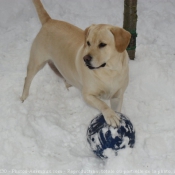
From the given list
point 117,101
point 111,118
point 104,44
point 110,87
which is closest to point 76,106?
point 117,101

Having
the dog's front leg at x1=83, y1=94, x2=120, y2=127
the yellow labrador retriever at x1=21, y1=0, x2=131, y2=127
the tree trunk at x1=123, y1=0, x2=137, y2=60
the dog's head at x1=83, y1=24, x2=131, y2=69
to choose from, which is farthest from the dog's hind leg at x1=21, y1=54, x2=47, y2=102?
the tree trunk at x1=123, y1=0, x2=137, y2=60

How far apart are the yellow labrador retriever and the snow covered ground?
0.29 metres

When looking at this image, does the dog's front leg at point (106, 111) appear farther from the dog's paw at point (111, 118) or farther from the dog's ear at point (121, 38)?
the dog's ear at point (121, 38)

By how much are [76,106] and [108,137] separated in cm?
110

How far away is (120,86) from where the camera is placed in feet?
10.5

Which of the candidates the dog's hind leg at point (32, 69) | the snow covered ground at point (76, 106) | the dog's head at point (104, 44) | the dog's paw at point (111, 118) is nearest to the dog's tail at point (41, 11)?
the dog's hind leg at point (32, 69)

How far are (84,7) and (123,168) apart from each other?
360 cm

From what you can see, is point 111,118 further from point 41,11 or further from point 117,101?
point 41,11

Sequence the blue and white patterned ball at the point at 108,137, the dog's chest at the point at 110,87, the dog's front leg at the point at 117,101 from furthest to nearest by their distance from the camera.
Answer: the dog's front leg at the point at 117,101 → the dog's chest at the point at 110,87 → the blue and white patterned ball at the point at 108,137

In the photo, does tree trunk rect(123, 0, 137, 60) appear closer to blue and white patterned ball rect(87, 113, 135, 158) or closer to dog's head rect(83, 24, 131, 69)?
dog's head rect(83, 24, 131, 69)

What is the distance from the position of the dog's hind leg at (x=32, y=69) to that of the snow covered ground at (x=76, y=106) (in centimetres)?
10

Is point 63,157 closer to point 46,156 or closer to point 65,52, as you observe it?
point 46,156

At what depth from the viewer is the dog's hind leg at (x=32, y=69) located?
375 centimetres

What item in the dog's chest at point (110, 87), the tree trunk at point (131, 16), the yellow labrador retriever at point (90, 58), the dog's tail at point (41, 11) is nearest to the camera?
the yellow labrador retriever at point (90, 58)
